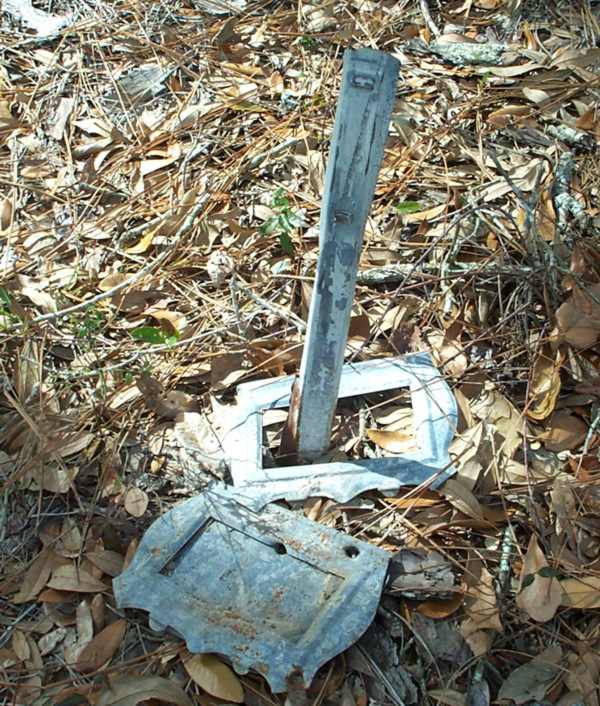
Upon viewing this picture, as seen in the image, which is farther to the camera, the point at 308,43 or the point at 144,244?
the point at 308,43

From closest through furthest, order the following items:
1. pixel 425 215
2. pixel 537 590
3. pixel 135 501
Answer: pixel 537 590 → pixel 135 501 → pixel 425 215

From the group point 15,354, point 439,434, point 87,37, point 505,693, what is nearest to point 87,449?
point 15,354

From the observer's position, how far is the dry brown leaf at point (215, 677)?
1.44m

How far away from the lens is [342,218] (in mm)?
1437

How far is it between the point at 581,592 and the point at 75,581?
98 cm

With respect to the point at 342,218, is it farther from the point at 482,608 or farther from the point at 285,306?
the point at 482,608

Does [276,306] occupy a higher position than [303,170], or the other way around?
[303,170]

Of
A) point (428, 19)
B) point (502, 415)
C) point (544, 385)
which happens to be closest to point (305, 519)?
point (502, 415)

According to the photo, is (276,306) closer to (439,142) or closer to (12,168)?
(439,142)

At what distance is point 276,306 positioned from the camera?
80.5 inches

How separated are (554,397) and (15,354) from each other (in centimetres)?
128

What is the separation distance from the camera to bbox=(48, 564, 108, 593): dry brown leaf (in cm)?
161

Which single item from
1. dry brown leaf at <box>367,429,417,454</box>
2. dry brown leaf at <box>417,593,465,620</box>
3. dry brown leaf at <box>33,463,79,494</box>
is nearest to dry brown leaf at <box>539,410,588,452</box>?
dry brown leaf at <box>367,429,417,454</box>

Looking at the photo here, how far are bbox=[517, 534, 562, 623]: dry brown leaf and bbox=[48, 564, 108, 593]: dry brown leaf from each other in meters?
0.82
